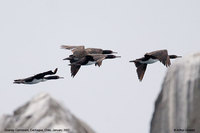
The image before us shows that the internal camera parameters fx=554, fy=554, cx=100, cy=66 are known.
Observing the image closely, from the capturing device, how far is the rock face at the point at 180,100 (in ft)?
70.2

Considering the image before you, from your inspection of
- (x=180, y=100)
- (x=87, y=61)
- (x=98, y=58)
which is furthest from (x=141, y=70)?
(x=180, y=100)

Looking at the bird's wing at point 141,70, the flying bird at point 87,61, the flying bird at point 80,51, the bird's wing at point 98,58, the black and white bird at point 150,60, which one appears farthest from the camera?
the flying bird at point 80,51

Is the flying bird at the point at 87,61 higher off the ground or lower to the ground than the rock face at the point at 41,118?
lower

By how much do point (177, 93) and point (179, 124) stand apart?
1.27 metres

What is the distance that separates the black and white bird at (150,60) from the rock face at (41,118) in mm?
18001

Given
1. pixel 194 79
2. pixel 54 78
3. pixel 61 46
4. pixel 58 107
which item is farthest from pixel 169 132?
pixel 61 46

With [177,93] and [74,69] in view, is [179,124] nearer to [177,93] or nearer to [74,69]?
[177,93]

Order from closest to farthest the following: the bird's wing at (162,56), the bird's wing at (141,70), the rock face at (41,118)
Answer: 1. the rock face at (41,118)
2. the bird's wing at (162,56)
3. the bird's wing at (141,70)

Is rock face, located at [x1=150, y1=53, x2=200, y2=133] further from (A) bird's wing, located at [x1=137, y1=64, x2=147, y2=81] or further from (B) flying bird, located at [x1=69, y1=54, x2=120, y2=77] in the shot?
(B) flying bird, located at [x1=69, y1=54, x2=120, y2=77]

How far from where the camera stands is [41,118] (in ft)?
64.7

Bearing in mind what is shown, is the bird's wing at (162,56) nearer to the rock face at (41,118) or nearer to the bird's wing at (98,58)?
the bird's wing at (98,58)

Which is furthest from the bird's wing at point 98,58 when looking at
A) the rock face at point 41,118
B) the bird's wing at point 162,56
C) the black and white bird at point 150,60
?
the rock face at point 41,118

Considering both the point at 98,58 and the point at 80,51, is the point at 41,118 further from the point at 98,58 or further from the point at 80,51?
the point at 80,51

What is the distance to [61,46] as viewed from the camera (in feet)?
162
